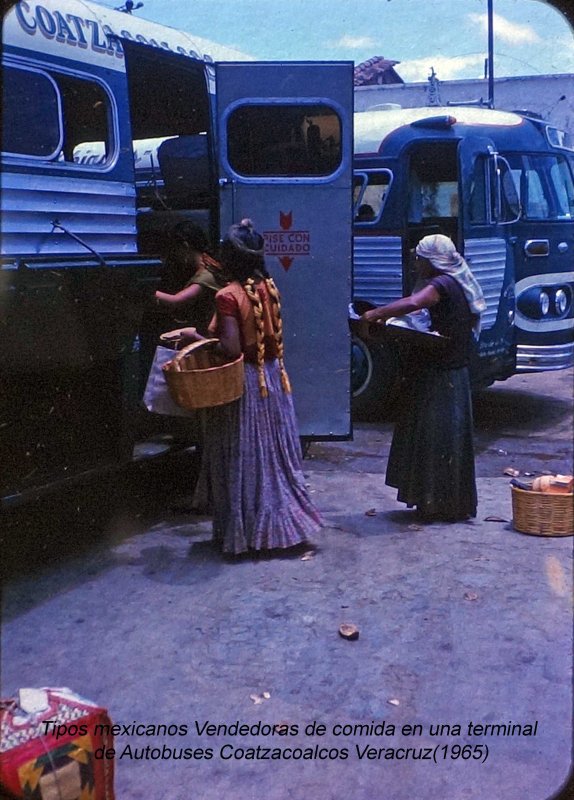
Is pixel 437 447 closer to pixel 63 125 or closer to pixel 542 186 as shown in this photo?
pixel 63 125

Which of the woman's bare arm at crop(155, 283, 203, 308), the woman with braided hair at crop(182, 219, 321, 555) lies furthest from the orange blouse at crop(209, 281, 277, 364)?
the woman's bare arm at crop(155, 283, 203, 308)

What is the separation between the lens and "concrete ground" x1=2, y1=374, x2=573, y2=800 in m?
3.04

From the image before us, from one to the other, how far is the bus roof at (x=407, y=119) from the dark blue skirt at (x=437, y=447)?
146 inches

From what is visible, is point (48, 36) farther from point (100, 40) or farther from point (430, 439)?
point (430, 439)

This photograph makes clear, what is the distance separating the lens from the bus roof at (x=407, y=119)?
326 inches

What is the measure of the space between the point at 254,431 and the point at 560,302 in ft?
14.9

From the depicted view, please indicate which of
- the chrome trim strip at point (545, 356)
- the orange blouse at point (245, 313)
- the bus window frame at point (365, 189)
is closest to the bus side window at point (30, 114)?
the orange blouse at point (245, 313)

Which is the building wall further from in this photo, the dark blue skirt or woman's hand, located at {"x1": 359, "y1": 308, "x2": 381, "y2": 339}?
the dark blue skirt

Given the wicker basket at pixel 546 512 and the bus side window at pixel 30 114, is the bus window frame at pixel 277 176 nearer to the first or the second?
the bus side window at pixel 30 114

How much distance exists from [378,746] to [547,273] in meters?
5.95

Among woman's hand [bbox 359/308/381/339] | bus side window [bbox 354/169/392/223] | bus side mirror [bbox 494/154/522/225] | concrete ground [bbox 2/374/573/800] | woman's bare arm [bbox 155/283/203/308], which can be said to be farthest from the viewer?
bus side window [bbox 354/169/392/223]

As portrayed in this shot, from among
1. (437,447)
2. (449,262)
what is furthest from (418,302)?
(437,447)

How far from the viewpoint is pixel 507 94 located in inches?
723

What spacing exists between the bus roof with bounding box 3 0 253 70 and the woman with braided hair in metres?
1.17
